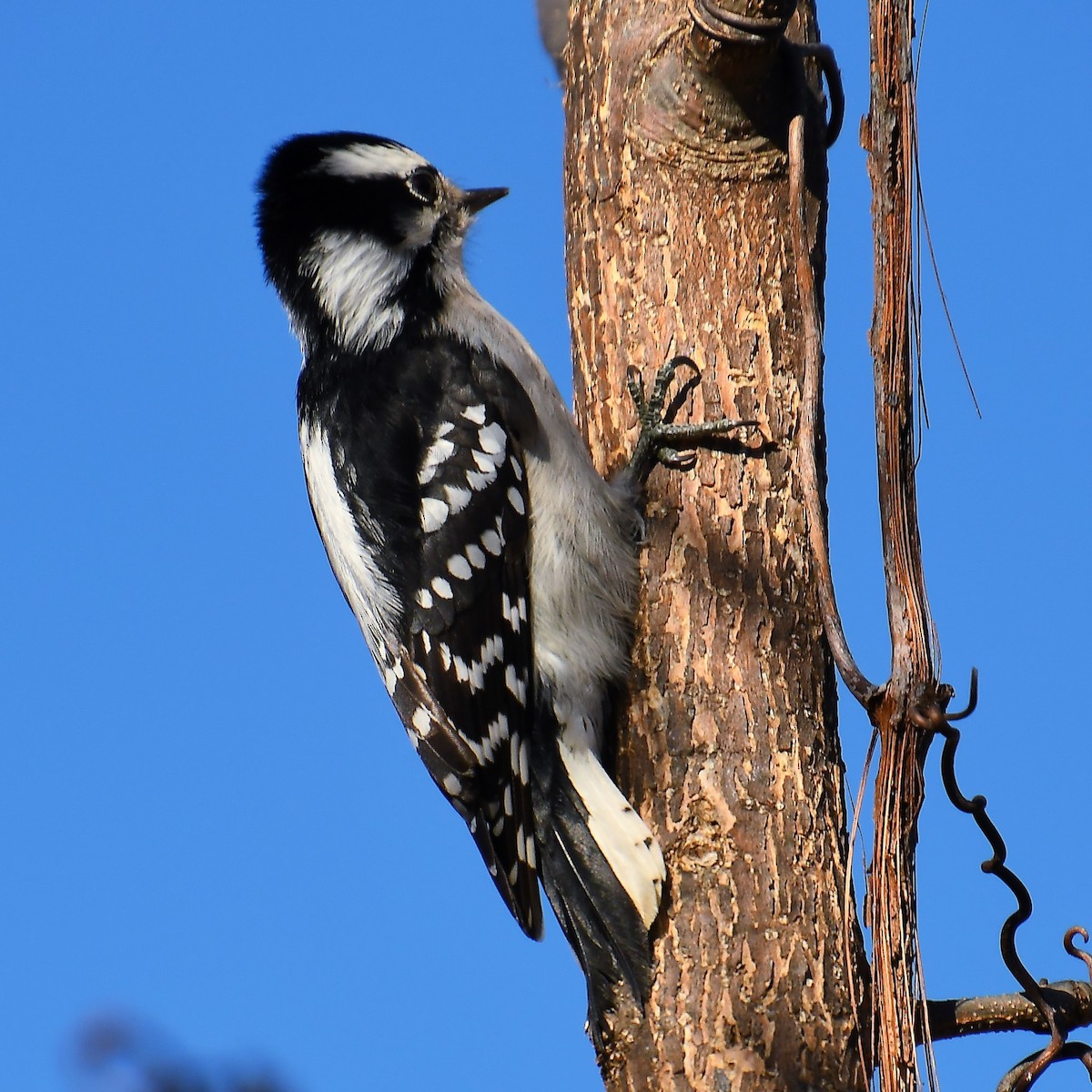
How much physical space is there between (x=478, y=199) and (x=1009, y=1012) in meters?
2.30

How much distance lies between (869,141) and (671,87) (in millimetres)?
778

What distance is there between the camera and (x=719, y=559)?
2.81m

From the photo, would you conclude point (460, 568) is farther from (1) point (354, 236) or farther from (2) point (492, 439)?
(1) point (354, 236)

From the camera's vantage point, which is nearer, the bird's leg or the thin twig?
the thin twig

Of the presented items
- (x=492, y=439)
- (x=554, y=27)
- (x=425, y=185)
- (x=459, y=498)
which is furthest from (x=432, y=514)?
(x=554, y=27)

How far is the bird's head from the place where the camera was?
3.37 metres

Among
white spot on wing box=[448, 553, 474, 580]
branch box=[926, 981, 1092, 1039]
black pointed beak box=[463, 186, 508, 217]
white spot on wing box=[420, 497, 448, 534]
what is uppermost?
black pointed beak box=[463, 186, 508, 217]

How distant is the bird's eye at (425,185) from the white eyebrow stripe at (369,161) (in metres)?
0.02

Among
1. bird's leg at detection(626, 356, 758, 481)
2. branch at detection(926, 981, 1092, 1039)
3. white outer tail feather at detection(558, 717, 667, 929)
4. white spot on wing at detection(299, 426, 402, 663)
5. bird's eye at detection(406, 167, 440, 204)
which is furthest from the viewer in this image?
bird's eye at detection(406, 167, 440, 204)

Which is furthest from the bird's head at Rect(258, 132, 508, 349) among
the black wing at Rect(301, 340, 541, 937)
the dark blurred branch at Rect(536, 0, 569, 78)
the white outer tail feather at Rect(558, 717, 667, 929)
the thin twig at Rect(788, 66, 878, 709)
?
the white outer tail feather at Rect(558, 717, 667, 929)

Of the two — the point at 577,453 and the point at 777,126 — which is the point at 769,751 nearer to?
the point at 577,453

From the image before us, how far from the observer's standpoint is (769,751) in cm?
263

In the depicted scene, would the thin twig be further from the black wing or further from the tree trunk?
the black wing

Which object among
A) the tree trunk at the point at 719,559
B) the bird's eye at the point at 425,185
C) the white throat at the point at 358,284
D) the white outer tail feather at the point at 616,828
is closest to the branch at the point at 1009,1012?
the tree trunk at the point at 719,559
